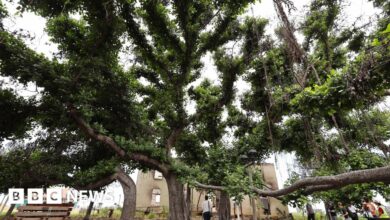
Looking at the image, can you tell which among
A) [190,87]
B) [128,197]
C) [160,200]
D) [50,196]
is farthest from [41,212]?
[160,200]

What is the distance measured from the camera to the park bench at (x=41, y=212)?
611 cm

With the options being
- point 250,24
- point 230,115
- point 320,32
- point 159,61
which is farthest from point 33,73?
point 320,32

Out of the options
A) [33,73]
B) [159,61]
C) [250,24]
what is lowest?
[33,73]

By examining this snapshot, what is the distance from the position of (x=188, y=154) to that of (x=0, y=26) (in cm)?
905

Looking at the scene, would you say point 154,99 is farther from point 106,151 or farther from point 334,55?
point 334,55

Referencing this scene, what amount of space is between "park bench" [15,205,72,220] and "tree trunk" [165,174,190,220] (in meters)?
3.61

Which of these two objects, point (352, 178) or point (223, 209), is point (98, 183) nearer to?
point (223, 209)

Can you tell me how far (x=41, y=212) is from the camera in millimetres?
6246

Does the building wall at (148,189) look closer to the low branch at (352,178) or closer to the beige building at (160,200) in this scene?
the beige building at (160,200)

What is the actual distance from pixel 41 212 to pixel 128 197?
10.6 ft

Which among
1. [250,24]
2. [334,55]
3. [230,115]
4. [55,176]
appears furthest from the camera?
[230,115]

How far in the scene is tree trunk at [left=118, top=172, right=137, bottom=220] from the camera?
8.39m

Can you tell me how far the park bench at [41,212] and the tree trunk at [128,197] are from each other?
2385 millimetres

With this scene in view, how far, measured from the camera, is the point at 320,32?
330 inches
